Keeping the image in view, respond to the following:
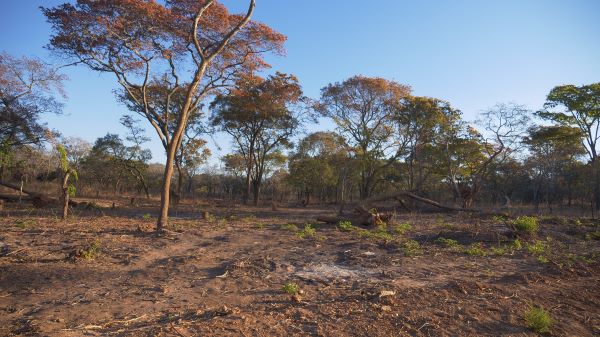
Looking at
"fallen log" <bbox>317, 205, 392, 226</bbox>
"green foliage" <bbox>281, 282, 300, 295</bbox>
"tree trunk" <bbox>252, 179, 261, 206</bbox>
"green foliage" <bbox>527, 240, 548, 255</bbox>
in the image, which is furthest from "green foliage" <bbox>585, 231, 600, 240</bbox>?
"tree trunk" <bbox>252, 179, 261, 206</bbox>

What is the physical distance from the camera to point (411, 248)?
7.64 meters

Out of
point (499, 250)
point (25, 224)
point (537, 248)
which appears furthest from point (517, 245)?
point (25, 224)

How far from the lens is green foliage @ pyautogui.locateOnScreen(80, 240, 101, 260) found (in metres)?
6.18

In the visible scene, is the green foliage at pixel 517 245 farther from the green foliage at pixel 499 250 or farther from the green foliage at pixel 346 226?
the green foliage at pixel 346 226

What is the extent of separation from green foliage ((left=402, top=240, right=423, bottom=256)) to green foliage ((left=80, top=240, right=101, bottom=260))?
5755 mm

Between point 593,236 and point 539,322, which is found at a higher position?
point 593,236

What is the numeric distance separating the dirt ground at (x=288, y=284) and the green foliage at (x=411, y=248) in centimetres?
4

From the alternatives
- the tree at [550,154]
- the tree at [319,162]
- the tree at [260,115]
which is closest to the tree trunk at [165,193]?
the tree at [260,115]

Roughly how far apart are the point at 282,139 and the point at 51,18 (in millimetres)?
17497

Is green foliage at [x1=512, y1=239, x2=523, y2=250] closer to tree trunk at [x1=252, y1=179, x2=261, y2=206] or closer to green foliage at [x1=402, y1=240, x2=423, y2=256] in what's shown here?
green foliage at [x1=402, y1=240, x2=423, y2=256]

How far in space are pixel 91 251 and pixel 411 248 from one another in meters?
6.17

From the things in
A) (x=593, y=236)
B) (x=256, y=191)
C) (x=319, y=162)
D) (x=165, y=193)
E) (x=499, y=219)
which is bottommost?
(x=593, y=236)

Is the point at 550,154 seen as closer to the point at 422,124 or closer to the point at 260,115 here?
the point at 422,124

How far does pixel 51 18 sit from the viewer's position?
11.4 m
